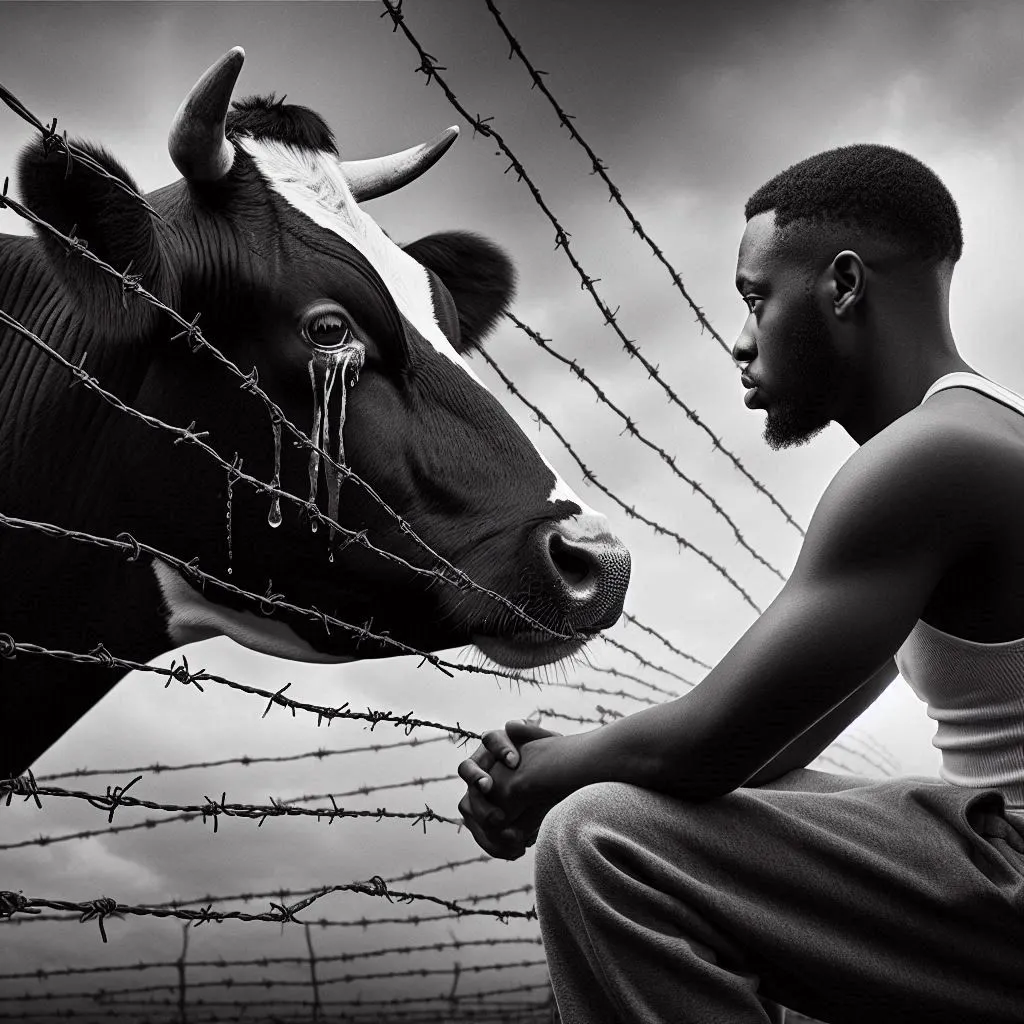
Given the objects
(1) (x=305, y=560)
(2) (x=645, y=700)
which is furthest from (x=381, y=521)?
(2) (x=645, y=700)

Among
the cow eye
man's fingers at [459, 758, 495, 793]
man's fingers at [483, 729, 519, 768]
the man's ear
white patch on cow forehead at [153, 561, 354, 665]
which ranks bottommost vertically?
white patch on cow forehead at [153, 561, 354, 665]

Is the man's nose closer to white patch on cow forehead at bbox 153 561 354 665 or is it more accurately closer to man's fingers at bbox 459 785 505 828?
man's fingers at bbox 459 785 505 828

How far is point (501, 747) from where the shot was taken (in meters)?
1.67

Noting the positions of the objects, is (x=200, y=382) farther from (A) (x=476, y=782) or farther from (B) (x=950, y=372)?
(B) (x=950, y=372)

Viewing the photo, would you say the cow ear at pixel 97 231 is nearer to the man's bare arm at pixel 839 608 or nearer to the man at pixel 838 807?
the man at pixel 838 807

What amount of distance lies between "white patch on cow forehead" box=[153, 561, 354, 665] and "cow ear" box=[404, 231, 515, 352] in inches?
61.4

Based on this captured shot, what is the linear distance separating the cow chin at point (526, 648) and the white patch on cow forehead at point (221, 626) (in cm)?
38

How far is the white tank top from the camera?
1.50m

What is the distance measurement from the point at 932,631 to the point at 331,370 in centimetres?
162

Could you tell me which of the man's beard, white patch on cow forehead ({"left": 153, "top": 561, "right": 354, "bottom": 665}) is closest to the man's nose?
the man's beard

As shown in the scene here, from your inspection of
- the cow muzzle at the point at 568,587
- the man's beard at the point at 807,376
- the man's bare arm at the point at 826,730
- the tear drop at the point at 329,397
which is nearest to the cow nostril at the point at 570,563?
the cow muzzle at the point at 568,587

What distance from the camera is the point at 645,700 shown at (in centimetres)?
428

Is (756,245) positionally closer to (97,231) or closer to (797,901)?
(797,901)

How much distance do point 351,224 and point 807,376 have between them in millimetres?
1625
